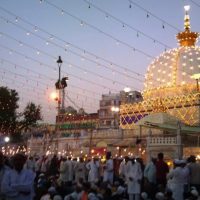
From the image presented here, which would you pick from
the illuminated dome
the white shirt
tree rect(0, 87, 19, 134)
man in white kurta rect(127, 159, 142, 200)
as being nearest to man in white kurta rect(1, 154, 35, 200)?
the white shirt

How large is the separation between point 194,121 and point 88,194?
22.0 m

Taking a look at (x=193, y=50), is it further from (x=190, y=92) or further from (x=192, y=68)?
(x=190, y=92)

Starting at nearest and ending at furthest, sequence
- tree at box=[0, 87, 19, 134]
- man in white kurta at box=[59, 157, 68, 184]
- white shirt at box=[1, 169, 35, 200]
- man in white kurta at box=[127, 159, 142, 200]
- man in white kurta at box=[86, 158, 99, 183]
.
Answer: white shirt at box=[1, 169, 35, 200]
man in white kurta at box=[127, 159, 142, 200]
man in white kurta at box=[86, 158, 99, 183]
man in white kurta at box=[59, 157, 68, 184]
tree at box=[0, 87, 19, 134]

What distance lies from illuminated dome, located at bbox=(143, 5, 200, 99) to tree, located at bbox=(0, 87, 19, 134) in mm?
12633

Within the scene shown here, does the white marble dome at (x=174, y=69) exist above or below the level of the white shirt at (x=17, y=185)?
above

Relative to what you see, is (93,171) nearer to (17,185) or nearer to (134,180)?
(134,180)

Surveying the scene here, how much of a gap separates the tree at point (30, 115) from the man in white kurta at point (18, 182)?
122 ft

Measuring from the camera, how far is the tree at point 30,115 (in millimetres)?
43062

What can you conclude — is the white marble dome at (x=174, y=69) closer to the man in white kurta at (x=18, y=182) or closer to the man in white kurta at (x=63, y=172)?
the man in white kurta at (x=63, y=172)

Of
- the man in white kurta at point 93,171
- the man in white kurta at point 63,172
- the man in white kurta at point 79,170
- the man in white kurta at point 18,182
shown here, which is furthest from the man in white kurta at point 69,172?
the man in white kurta at point 18,182

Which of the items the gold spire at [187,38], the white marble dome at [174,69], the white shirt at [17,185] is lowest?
the white shirt at [17,185]

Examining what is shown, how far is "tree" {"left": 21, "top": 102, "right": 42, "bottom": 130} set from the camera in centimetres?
4306

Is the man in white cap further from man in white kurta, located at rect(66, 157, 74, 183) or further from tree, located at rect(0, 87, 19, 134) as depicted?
tree, located at rect(0, 87, 19, 134)

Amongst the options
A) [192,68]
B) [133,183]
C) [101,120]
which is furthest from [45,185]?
[101,120]
